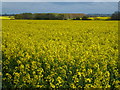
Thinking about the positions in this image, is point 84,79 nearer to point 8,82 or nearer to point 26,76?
point 26,76

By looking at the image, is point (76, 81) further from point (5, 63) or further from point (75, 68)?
point (5, 63)

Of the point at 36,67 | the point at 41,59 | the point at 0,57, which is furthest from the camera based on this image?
the point at 0,57

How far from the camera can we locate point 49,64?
8523 millimetres

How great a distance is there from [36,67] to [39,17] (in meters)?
49.4

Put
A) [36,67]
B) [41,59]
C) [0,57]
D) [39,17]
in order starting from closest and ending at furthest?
[36,67] < [41,59] < [0,57] < [39,17]

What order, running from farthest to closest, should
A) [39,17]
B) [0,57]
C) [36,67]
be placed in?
[39,17], [0,57], [36,67]

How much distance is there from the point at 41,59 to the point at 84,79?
6.92 ft

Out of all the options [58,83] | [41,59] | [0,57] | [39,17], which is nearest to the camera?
[58,83]

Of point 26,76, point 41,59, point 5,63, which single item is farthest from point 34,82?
point 5,63

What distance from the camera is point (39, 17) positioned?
56938mm

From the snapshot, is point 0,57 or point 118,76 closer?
point 118,76

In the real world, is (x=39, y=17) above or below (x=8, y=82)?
above

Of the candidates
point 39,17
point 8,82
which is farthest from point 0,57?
point 39,17

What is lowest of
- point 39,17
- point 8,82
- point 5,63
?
point 8,82
